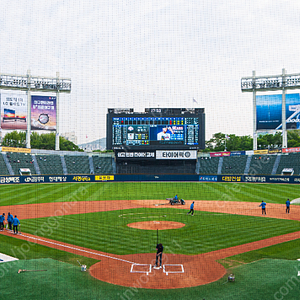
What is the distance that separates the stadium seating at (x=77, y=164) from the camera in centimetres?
5359

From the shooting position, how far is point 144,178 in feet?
174

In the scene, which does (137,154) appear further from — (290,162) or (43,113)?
(290,162)

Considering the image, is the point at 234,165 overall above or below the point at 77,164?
below

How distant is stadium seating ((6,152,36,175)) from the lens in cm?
4828

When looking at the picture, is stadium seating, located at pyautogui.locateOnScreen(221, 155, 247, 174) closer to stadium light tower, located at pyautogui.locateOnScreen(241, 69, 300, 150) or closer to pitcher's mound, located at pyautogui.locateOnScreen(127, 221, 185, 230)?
stadium light tower, located at pyautogui.locateOnScreen(241, 69, 300, 150)

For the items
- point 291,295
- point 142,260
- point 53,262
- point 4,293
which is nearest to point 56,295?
point 4,293

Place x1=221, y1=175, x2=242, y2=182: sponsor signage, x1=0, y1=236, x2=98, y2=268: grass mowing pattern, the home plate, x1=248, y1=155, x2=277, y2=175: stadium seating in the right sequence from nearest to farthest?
the home plate → x1=0, y1=236, x2=98, y2=268: grass mowing pattern → x1=221, y1=175, x2=242, y2=182: sponsor signage → x1=248, y1=155, x2=277, y2=175: stadium seating

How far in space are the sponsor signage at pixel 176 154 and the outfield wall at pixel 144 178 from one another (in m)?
3.33

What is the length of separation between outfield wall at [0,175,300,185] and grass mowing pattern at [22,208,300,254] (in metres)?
26.1

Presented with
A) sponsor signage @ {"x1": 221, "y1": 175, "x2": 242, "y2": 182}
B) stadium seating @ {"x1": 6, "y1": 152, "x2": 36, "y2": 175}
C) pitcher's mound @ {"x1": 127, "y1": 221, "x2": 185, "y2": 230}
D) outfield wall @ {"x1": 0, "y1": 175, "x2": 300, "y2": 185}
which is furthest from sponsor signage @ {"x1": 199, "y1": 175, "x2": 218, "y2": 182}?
pitcher's mound @ {"x1": 127, "y1": 221, "x2": 185, "y2": 230}

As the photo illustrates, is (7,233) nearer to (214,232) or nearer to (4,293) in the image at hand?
(4,293)

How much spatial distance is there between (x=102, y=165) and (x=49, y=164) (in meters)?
9.27

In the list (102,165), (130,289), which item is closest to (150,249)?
(130,289)

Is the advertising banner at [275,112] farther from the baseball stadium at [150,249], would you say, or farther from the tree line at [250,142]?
the tree line at [250,142]
